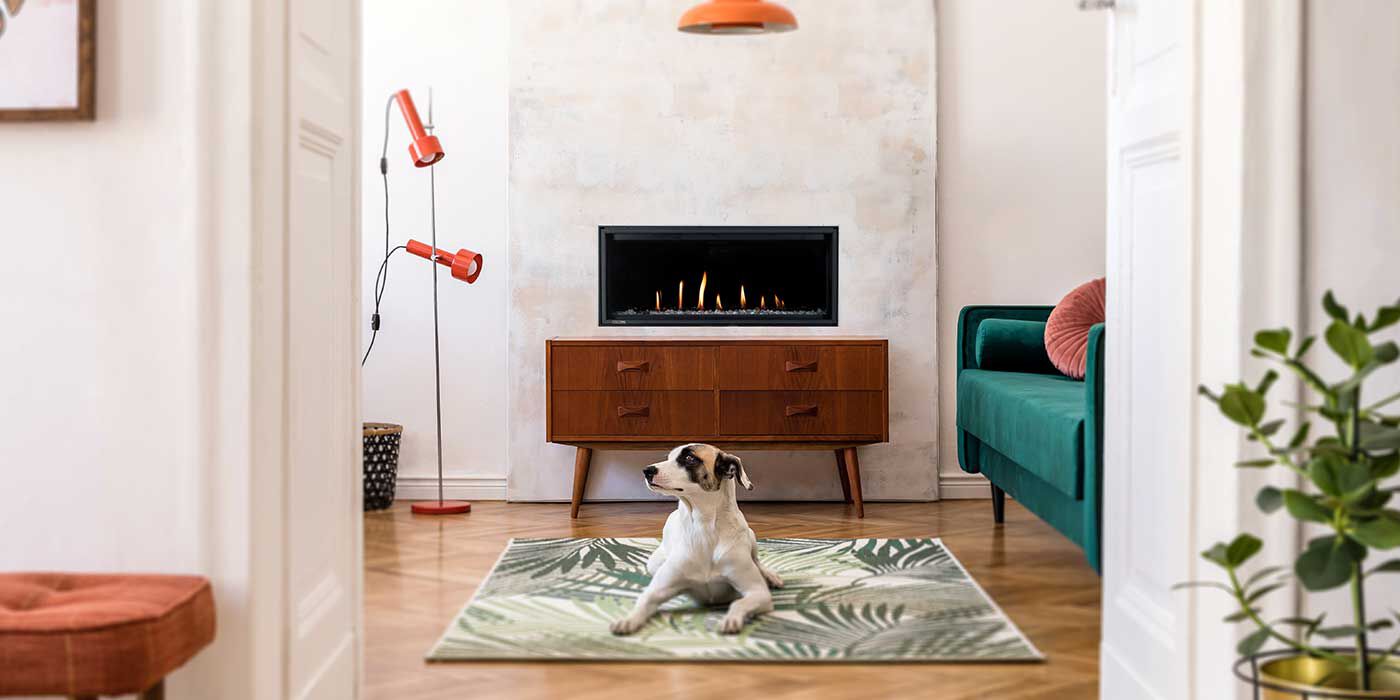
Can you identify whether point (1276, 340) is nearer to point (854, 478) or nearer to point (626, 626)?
point (626, 626)

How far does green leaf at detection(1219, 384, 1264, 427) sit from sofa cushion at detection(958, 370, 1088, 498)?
1815 mm

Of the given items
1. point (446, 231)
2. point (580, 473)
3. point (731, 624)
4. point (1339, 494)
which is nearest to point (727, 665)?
point (731, 624)

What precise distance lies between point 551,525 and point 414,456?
0.97 meters

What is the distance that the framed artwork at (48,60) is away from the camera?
2111mm

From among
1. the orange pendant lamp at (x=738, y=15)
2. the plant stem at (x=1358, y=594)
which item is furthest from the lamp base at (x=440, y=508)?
the plant stem at (x=1358, y=594)

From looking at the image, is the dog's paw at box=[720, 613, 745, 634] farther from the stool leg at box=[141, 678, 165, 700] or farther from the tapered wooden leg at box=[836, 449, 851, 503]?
the tapered wooden leg at box=[836, 449, 851, 503]

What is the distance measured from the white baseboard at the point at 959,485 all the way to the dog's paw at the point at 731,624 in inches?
100

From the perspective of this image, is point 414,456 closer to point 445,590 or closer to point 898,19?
point 445,590

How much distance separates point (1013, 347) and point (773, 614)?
206 cm

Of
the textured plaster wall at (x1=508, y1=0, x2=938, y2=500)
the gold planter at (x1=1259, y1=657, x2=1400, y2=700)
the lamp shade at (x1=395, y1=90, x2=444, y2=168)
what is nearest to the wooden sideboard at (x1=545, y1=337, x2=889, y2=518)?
the textured plaster wall at (x1=508, y1=0, x2=938, y2=500)

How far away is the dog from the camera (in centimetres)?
354

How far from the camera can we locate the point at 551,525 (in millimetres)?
5133

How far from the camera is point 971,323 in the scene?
17.7ft

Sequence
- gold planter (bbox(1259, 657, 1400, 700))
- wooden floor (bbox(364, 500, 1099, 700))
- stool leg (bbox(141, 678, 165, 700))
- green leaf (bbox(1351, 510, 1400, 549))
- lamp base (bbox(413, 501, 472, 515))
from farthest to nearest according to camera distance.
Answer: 1. lamp base (bbox(413, 501, 472, 515))
2. wooden floor (bbox(364, 500, 1099, 700))
3. stool leg (bbox(141, 678, 165, 700))
4. gold planter (bbox(1259, 657, 1400, 700))
5. green leaf (bbox(1351, 510, 1400, 549))
